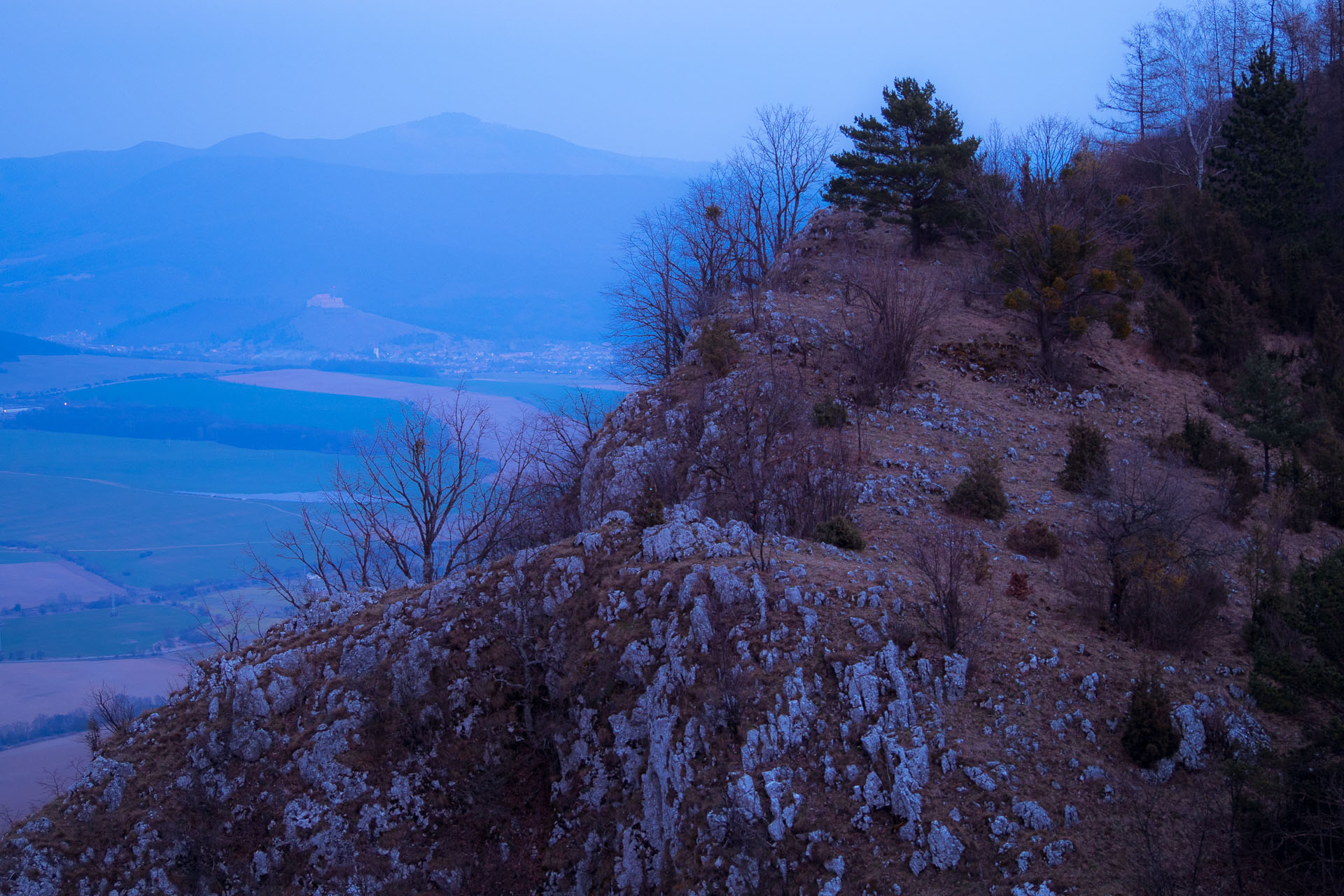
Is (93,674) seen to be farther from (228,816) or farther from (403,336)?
(403,336)

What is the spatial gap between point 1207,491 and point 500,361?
69639 mm

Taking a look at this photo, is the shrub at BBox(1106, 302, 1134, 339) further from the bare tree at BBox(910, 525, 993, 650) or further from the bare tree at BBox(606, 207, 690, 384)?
the bare tree at BBox(606, 207, 690, 384)

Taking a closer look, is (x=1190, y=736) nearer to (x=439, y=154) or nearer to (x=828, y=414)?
(x=828, y=414)

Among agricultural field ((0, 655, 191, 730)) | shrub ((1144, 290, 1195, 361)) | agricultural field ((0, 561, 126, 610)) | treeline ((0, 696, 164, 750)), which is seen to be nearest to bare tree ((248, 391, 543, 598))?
treeline ((0, 696, 164, 750))

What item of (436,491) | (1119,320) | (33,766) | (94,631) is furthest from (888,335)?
(94,631)

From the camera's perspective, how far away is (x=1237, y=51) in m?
40.5

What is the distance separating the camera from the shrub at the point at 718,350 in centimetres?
2080

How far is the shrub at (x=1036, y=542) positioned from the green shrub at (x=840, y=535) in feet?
8.86

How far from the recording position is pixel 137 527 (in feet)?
169

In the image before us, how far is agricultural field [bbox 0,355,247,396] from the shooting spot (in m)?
72.1

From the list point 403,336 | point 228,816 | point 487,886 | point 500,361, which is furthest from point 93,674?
point 403,336

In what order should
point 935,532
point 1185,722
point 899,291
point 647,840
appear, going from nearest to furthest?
point 1185,722
point 647,840
point 935,532
point 899,291

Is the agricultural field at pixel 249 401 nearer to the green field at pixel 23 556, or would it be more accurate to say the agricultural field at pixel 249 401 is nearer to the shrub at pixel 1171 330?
the green field at pixel 23 556

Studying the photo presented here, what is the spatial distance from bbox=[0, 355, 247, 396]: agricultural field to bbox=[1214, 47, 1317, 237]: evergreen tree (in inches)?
3256
